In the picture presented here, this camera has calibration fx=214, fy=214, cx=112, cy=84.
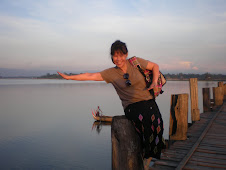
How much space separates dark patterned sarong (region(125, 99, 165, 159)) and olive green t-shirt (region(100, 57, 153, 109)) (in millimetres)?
78

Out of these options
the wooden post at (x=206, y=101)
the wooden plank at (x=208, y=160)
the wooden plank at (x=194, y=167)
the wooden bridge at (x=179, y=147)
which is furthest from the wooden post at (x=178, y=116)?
the wooden post at (x=206, y=101)

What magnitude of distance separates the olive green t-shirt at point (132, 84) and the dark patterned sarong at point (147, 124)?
78 millimetres

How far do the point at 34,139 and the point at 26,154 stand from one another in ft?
12.3

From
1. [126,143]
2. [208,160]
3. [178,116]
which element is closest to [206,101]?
[178,116]

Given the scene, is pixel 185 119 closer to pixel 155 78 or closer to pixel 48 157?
pixel 155 78

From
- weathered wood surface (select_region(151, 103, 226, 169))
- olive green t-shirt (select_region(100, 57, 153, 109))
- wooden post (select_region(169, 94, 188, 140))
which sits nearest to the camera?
olive green t-shirt (select_region(100, 57, 153, 109))

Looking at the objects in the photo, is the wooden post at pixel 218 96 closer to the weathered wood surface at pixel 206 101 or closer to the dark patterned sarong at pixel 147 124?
the weathered wood surface at pixel 206 101

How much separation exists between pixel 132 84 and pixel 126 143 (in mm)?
733

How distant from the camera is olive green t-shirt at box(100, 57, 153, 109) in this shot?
272 centimetres

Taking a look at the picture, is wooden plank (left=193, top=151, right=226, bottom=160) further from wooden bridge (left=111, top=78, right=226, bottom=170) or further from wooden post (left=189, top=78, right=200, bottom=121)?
wooden post (left=189, top=78, right=200, bottom=121)

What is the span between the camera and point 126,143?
2607 mm

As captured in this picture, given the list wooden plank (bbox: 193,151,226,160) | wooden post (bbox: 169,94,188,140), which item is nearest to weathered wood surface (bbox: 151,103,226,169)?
wooden plank (bbox: 193,151,226,160)

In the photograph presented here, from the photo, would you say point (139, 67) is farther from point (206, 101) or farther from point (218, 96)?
point (218, 96)

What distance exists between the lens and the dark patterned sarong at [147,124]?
2648 millimetres
